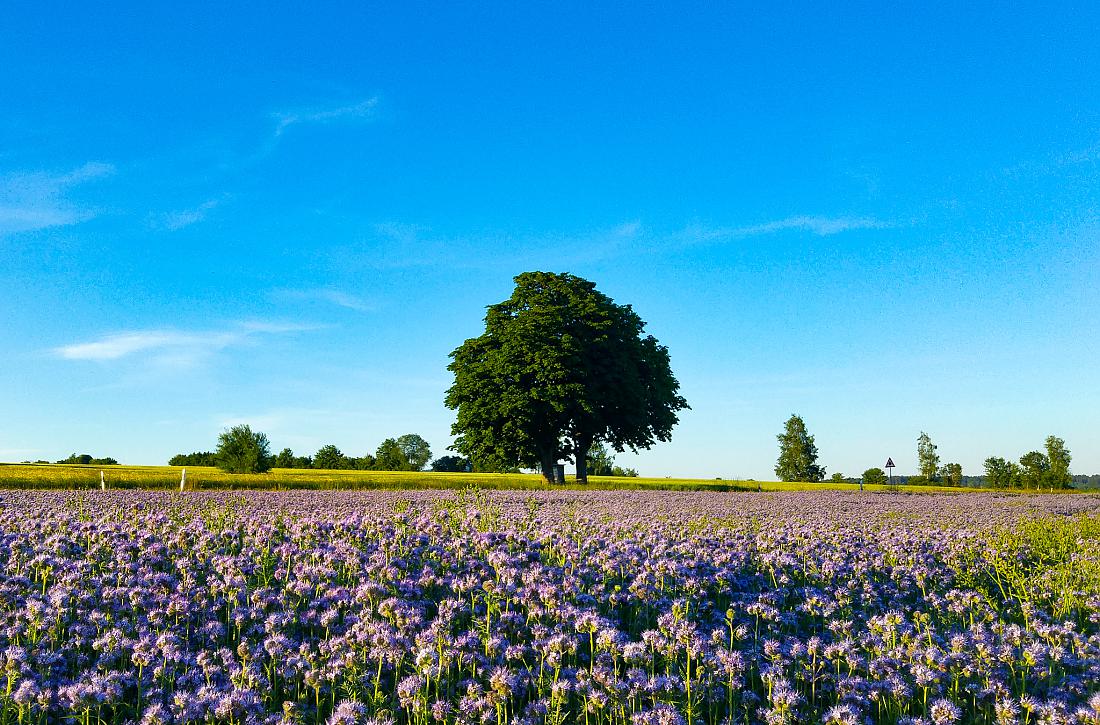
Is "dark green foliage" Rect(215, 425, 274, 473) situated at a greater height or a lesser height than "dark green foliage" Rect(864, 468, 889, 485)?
greater

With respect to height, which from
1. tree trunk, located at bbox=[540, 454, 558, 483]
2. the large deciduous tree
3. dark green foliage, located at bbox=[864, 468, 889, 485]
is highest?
the large deciduous tree

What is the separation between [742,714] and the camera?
4066mm

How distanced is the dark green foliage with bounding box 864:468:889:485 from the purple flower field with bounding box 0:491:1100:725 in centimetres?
8359

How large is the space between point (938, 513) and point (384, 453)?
349 ft

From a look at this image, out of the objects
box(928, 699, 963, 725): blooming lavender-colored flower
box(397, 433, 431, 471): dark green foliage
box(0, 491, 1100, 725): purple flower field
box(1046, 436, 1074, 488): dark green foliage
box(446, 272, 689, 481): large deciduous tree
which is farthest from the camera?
box(397, 433, 431, 471): dark green foliage

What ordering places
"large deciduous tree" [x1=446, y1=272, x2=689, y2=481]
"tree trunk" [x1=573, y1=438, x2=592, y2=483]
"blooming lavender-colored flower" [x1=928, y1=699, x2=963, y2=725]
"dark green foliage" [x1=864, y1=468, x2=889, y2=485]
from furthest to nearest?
1. "dark green foliage" [x1=864, y1=468, x2=889, y2=485]
2. "tree trunk" [x1=573, y1=438, x2=592, y2=483]
3. "large deciduous tree" [x1=446, y1=272, x2=689, y2=481]
4. "blooming lavender-colored flower" [x1=928, y1=699, x2=963, y2=725]

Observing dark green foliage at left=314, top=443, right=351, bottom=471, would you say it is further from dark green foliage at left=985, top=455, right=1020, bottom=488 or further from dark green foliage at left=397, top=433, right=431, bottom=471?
dark green foliage at left=985, top=455, right=1020, bottom=488

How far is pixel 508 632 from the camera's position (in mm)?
4719

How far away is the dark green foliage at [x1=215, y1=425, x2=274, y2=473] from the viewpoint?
38.6 m

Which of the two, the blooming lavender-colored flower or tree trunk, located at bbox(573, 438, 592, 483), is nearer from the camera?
the blooming lavender-colored flower

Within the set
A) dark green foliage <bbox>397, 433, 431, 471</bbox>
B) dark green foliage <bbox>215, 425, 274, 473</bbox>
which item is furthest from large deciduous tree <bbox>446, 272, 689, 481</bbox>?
dark green foliage <bbox>397, 433, 431, 471</bbox>

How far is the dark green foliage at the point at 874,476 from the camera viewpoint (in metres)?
83.7

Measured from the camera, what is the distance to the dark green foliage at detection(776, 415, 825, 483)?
9562cm

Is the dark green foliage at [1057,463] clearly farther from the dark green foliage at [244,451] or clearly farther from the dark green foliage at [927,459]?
the dark green foliage at [244,451]
